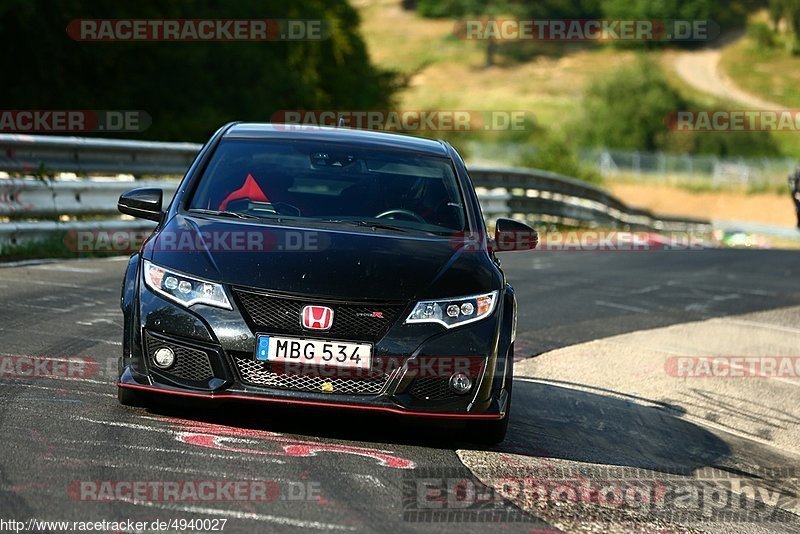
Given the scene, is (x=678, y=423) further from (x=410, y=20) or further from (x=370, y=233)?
(x=410, y=20)

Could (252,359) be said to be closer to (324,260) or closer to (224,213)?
(324,260)

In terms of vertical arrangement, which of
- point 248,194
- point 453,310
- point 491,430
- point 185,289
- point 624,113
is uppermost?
point 248,194

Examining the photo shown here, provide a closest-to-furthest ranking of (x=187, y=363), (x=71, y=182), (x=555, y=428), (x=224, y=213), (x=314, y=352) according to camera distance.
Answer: (x=314, y=352), (x=187, y=363), (x=224, y=213), (x=555, y=428), (x=71, y=182)

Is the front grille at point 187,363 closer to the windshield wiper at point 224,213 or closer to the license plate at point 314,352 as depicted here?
the license plate at point 314,352

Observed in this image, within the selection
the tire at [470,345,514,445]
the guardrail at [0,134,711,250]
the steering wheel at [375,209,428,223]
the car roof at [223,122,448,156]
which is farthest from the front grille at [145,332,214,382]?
the guardrail at [0,134,711,250]

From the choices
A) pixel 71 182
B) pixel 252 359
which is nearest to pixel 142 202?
pixel 252 359

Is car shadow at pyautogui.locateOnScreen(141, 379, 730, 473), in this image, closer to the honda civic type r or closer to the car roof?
the honda civic type r

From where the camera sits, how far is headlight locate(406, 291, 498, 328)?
6.16 metres

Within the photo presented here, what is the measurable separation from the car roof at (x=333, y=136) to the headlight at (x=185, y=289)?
159cm

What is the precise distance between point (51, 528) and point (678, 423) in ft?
16.3

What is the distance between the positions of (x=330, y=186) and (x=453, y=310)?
1.38 metres

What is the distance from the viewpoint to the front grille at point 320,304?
604 centimetres

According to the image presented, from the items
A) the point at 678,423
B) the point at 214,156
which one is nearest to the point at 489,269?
the point at 214,156

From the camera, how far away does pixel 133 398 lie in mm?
6469
